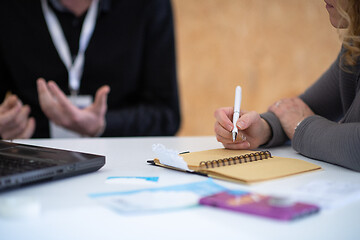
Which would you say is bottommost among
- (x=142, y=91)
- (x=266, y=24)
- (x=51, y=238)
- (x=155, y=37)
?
(x=51, y=238)

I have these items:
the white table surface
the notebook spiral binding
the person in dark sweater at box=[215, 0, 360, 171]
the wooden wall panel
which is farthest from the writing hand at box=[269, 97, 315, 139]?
the wooden wall panel

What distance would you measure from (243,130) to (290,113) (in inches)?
6.5

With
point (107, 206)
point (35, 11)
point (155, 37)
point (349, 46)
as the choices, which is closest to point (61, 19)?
point (35, 11)

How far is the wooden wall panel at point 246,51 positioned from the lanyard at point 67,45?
2438 millimetres

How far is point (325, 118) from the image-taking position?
103cm

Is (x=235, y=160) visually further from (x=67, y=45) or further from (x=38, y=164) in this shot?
(x=67, y=45)

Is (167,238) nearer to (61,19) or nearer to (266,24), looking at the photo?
(61,19)

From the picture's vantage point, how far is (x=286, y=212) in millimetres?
514

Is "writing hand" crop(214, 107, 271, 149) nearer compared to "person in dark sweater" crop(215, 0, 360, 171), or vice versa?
"person in dark sweater" crop(215, 0, 360, 171)

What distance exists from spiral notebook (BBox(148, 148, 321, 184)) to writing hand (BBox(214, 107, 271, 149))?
122 millimetres

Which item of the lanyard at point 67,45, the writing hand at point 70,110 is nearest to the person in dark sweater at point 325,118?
the writing hand at point 70,110

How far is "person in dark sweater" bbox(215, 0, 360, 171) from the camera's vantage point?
87cm

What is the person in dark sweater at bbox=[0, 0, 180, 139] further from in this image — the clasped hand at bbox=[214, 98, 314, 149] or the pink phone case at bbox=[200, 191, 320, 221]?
the pink phone case at bbox=[200, 191, 320, 221]

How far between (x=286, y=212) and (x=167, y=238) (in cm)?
14
